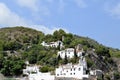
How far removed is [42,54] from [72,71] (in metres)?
10.1

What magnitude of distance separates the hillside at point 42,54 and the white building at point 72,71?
2398 millimetres

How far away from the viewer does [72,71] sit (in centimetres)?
7350

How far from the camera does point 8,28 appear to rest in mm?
115375

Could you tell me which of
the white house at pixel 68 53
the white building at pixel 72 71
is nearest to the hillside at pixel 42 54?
the white house at pixel 68 53

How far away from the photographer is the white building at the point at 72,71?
72.7 metres

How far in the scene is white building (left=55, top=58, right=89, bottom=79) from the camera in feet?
238

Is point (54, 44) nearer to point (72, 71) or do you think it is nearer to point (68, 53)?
point (68, 53)

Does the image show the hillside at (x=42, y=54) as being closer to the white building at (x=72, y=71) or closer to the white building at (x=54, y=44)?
the white building at (x=54, y=44)

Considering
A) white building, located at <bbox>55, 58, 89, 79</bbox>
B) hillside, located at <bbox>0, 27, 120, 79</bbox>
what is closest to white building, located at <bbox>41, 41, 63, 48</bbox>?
hillside, located at <bbox>0, 27, 120, 79</bbox>

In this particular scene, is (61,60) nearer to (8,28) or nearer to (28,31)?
(28,31)

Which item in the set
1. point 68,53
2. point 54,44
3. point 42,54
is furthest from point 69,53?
point 54,44

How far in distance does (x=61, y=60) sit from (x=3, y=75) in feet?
34.2

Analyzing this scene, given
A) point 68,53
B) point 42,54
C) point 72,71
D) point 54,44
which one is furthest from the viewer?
point 54,44

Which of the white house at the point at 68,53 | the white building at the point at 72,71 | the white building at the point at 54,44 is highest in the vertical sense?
the white building at the point at 54,44
